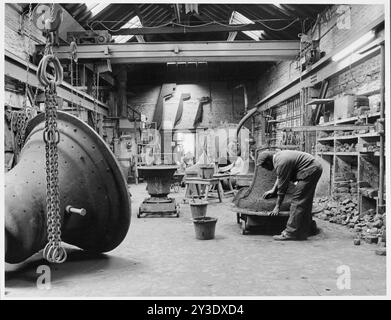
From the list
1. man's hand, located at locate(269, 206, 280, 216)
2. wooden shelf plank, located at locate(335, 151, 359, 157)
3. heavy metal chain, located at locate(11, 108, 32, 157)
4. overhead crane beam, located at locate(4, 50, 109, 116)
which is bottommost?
man's hand, located at locate(269, 206, 280, 216)

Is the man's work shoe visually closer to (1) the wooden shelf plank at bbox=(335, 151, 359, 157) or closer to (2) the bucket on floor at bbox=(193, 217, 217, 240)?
(2) the bucket on floor at bbox=(193, 217, 217, 240)

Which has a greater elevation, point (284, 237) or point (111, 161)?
point (111, 161)

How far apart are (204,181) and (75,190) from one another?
599 centimetres

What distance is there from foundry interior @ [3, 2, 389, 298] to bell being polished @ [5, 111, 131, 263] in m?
0.01

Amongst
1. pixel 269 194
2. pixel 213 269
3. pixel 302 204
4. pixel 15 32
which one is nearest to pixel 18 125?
pixel 15 32

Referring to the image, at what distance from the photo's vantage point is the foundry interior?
3863mm

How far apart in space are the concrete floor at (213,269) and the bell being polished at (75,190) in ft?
1.34

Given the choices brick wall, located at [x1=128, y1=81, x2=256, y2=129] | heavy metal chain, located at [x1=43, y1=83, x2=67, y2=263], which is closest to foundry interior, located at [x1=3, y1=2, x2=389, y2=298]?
heavy metal chain, located at [x1=43, y1=83, x2=67, y2=263]

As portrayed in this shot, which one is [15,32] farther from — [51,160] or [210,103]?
[210,103]

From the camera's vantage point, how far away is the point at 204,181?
10.0 meters

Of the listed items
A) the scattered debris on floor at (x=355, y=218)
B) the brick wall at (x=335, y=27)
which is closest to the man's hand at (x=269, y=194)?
the scattered debris on floor at (x=355, y=218)

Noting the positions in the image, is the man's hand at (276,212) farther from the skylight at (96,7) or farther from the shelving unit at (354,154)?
the skylight at (96,7)

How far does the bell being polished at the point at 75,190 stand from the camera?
3930 mm
